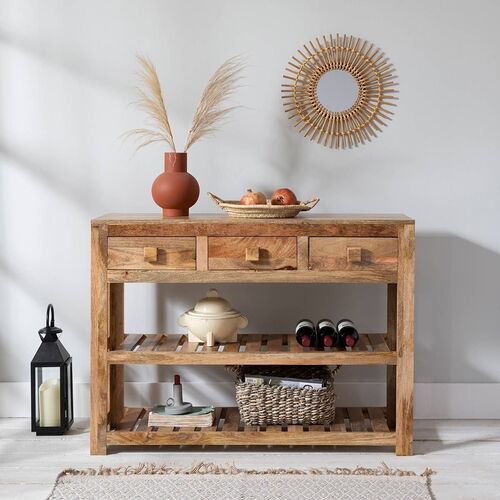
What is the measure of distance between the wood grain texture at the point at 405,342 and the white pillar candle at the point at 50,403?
4.37ft

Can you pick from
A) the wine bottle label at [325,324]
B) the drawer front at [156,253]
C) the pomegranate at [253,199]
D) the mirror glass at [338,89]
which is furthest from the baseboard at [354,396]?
the mirror glass at [338,89]

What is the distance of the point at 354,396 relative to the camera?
13.1 ft

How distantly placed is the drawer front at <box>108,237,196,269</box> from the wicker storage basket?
1.78 ft

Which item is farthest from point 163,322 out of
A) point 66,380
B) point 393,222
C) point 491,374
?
point 491,374

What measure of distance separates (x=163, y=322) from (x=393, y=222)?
45.4 inches

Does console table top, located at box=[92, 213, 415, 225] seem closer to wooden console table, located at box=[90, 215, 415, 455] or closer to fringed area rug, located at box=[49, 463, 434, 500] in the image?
wooden console table, located at box=[90, 215, 415, 455]

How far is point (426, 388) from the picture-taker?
3.97 metres

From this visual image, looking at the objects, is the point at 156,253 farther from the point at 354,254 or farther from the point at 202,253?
the point at 354,254

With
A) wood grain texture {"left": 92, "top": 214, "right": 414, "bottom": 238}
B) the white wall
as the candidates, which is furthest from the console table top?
the white wall

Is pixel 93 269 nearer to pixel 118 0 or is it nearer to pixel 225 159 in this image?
pixel 225 159

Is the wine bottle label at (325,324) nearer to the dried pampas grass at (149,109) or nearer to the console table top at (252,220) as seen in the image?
the console table top at (252,220)

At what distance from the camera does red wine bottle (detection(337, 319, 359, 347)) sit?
350 cm

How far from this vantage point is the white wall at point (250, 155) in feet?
12.7

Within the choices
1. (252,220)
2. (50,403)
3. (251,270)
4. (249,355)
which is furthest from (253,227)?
(50,403)
